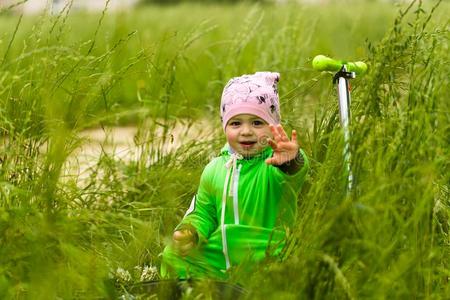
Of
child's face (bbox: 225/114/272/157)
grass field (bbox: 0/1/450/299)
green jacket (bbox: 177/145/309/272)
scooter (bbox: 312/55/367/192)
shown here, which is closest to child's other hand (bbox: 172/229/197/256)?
green jacket (bbox: 177/145/309/272)

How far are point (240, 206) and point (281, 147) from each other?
0.94 feet

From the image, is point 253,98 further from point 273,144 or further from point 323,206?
point 323,206

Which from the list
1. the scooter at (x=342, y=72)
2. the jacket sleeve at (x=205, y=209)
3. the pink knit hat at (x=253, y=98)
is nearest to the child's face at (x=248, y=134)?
the pink knit hat at (x=253, y=98)

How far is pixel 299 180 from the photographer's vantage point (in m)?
2.89

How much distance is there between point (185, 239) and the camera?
9.71ft

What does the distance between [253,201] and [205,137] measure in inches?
51.6

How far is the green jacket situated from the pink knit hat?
0.38 feet

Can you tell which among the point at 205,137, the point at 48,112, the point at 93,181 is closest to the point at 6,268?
the point at 48,112

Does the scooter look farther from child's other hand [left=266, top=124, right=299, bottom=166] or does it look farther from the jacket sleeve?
the jacket sleeve

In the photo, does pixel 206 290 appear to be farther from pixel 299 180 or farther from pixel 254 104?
pixel 254 104

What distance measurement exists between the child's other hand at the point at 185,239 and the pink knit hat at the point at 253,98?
357 millimetres

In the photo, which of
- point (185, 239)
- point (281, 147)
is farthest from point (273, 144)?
point (185, 239)

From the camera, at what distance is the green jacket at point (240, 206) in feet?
9.54

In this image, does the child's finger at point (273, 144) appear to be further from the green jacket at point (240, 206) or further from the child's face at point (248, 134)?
the child's face at point (248, 134)
